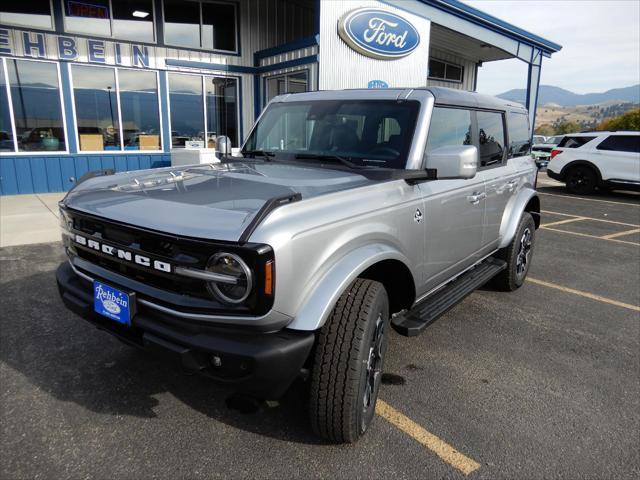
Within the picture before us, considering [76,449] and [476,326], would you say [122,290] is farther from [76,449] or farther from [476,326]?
[476,326]

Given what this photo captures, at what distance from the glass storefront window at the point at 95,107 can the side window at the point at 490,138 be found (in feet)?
31.5

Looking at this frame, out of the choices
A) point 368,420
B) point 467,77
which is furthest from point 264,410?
point 467,77

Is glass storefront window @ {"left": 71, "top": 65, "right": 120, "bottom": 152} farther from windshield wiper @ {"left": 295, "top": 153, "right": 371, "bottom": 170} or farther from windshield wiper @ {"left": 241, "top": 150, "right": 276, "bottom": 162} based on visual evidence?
windshield wiper @ {"left": 295, "top": 153, "right": 371, "bottom": 170}

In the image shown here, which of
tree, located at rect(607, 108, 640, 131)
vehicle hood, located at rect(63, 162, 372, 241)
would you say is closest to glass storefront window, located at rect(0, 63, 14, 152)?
vehicle hood, located at rect(63, 162, 372, 241)

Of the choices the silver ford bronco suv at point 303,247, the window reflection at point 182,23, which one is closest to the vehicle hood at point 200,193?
the silver ford bronco suv at point 303,247

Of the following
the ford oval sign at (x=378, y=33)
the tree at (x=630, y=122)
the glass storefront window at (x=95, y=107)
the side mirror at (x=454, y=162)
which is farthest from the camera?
the tree at (x=630, y=122)

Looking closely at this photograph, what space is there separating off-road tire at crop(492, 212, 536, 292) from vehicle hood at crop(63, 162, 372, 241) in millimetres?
2421

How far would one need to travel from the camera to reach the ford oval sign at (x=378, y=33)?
1102 cm

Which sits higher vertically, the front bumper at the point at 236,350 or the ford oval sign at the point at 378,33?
the ford oval sign at the point at 378,33

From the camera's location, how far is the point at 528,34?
54.0 feet

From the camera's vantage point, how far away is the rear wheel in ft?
43.4

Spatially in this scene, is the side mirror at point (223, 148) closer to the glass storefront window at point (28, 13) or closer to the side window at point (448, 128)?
the side window at point (448, 128)

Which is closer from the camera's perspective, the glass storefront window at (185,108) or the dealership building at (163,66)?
the dealership building at (163,66)

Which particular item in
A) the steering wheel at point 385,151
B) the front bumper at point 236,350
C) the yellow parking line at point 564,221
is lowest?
the yellow parking line at point 564,221
